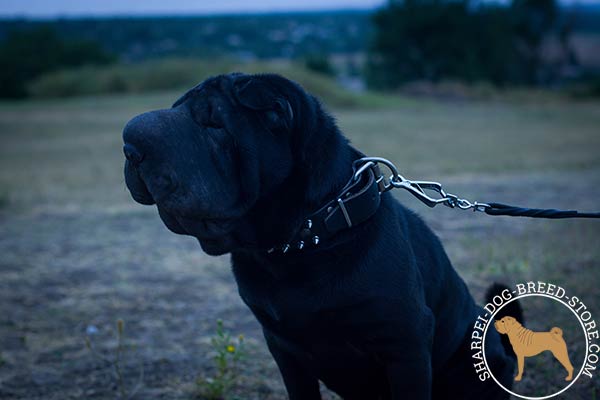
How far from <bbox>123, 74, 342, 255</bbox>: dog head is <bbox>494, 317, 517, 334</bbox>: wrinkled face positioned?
130cm

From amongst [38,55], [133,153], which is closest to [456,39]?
[38,55]

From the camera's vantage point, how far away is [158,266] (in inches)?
235

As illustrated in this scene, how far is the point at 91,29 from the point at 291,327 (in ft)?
313

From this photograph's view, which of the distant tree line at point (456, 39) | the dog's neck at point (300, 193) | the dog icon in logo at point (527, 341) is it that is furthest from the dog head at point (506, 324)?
the distant tree line at point (456, 39)

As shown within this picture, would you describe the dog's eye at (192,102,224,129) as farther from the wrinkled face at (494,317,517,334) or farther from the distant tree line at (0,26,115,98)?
the distant tree line at (0,26,115,98)

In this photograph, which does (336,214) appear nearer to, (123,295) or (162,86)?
(123,295)

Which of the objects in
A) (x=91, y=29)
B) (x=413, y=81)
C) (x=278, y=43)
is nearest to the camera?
(x=413, y=81)

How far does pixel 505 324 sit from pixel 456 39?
44.2 meters

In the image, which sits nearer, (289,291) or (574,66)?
(289,291)

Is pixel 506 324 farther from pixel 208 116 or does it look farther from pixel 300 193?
pixel 208 116

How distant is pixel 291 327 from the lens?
2.23 m

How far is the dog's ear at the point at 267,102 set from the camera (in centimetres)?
212

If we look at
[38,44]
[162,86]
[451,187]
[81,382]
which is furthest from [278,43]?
[81,382]

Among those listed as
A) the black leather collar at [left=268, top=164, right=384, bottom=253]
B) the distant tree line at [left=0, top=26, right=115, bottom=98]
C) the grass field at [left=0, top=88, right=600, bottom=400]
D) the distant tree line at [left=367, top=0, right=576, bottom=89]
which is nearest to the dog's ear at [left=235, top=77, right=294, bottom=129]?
the black leather collar at [left=268, top=164, right=384, bottom=253]
